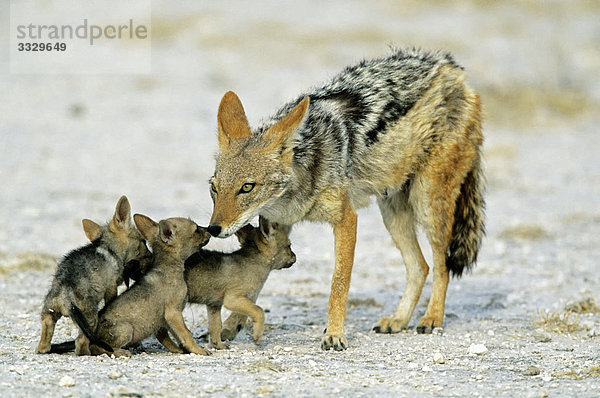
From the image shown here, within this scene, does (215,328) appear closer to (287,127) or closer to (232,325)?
(232,325)

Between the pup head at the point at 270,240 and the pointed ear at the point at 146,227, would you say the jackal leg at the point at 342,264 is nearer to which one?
the pup head at the point at 270,240

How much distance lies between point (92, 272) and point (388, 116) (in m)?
3.15

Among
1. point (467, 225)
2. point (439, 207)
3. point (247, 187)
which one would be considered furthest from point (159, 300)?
point (467, 225)

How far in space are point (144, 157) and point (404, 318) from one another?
985 centimetres

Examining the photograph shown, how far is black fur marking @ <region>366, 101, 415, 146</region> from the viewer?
750 cm

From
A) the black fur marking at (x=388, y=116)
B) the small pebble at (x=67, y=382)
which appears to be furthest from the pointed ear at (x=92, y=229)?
the black fur marking at (x=388, y=116)

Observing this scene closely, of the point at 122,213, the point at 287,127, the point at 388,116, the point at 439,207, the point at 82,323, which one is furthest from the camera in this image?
the point at 439,207

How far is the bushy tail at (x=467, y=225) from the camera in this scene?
8125 millimetres

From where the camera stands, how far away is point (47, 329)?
5.77 m

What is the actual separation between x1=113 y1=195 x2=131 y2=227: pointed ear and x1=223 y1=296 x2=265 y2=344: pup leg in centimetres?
99

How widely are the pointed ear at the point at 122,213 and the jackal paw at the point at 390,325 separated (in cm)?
273

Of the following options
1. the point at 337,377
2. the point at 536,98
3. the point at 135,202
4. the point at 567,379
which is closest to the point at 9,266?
the point at 135,202

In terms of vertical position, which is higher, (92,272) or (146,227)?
(146,227)

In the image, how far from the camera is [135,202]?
13.7 meters
